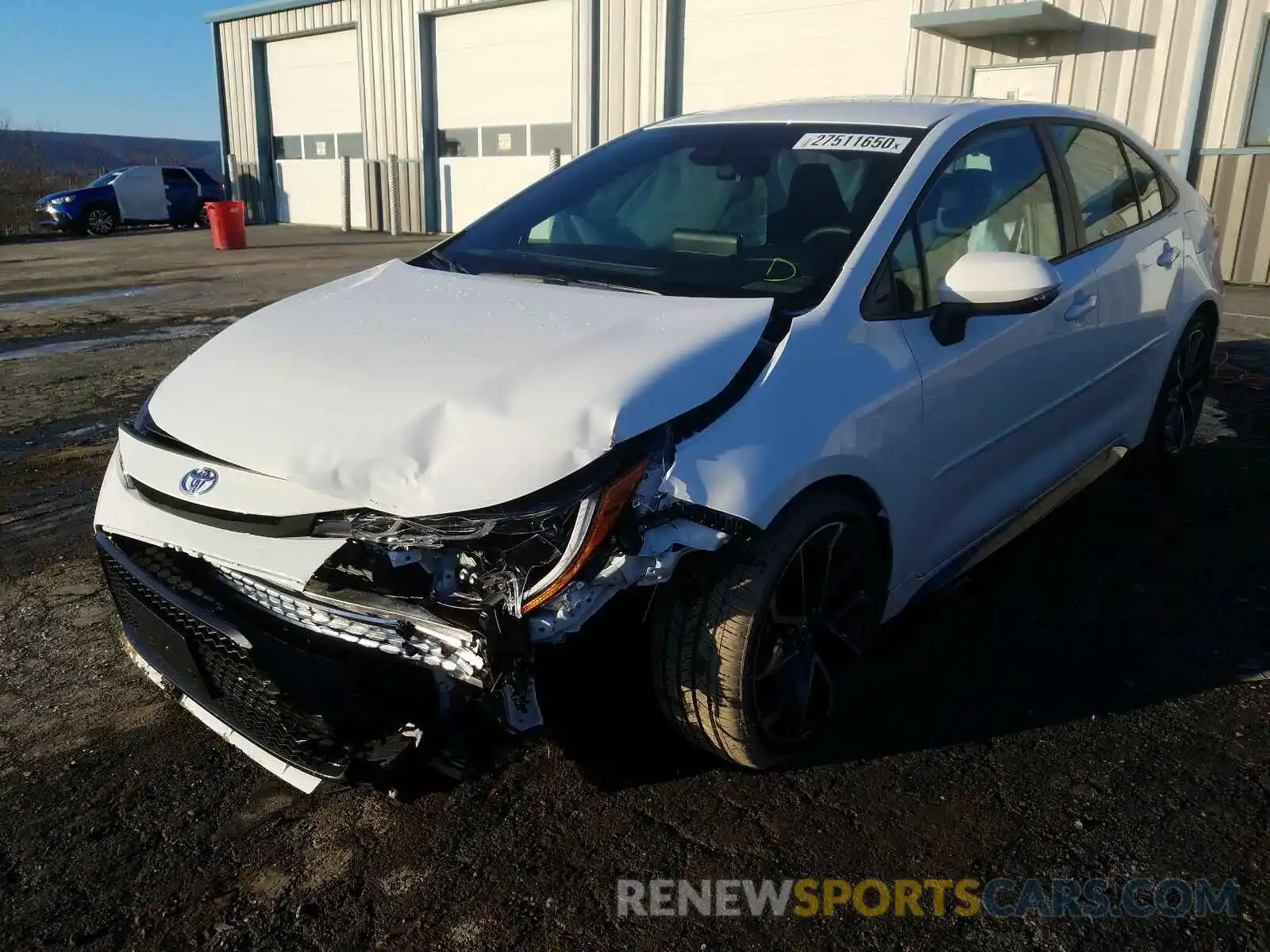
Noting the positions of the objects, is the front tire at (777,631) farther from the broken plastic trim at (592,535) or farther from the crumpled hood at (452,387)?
the crumpled hood at (452,387)

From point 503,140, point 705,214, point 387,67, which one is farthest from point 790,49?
point 705,214

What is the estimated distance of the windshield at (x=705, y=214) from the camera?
8.68 feet

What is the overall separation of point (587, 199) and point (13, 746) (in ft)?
7.77

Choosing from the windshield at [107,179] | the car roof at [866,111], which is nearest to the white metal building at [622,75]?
the windshield at [107,179]

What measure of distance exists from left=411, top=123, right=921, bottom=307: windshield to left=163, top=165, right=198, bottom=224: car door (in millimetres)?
22729

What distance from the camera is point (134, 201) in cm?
2252

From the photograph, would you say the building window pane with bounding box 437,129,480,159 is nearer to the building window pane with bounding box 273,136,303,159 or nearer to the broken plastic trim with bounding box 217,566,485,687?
the building window pane with bounding box 273,136,303,159

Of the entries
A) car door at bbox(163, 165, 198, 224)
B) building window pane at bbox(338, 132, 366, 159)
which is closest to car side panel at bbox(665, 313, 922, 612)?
building window pane at bbox(338, 132, 366, 159)

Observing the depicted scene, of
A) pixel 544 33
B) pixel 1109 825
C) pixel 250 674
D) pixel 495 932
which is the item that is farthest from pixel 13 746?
pixel 544 33

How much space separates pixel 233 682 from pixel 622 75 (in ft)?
45.8

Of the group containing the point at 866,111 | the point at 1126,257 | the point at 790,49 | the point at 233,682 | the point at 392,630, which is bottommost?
the point at 233,682

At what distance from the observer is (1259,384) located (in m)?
6.36

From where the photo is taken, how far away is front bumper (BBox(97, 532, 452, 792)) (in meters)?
1.91

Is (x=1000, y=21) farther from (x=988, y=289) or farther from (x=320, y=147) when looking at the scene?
A: (x=320, y=147)
